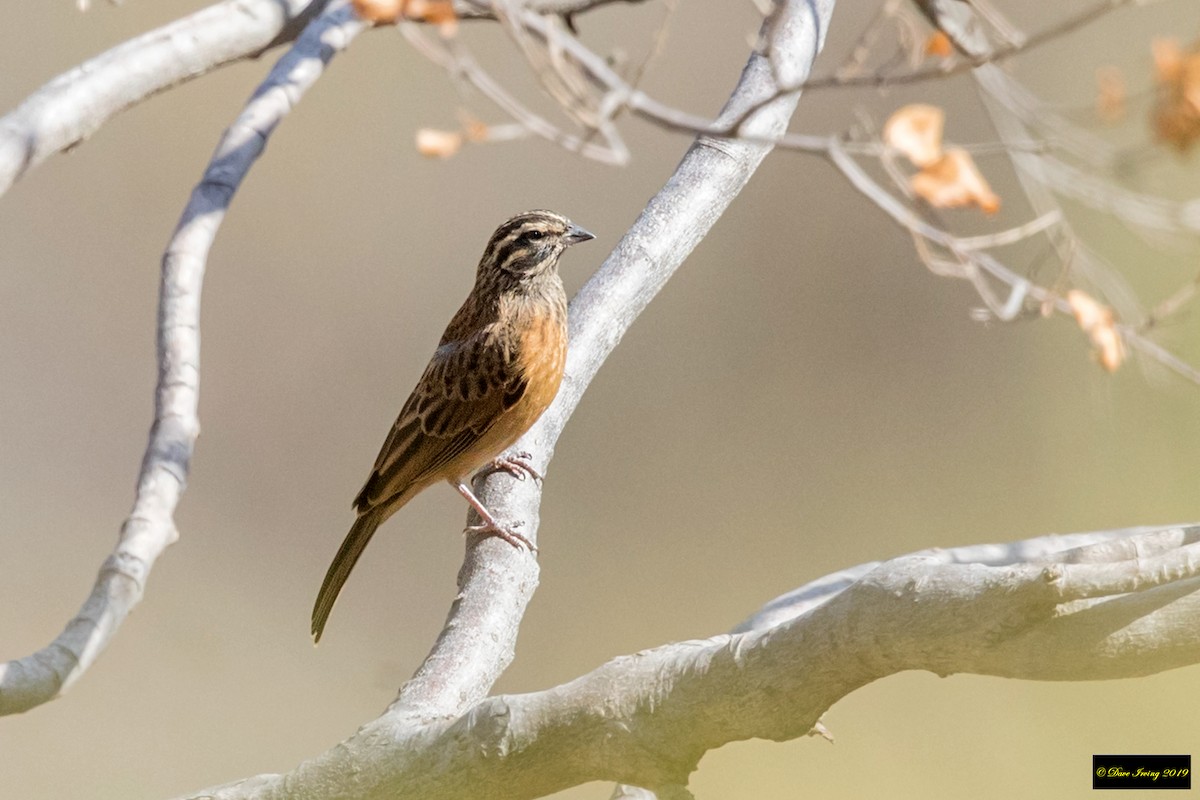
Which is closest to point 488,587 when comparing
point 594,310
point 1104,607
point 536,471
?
point 536,471

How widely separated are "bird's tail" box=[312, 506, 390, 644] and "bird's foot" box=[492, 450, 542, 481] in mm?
571

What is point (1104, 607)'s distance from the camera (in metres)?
1.57

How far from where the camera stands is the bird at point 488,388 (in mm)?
3779

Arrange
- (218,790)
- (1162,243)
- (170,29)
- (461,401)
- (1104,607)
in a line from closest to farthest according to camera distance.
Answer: (1104,607) → (218,790) → (170,29) → (1162,243) → (461,401)

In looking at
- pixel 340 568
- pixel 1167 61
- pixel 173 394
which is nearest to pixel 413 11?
pixel 173 394

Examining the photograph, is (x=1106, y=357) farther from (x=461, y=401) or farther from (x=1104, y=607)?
(x=461, y=401)

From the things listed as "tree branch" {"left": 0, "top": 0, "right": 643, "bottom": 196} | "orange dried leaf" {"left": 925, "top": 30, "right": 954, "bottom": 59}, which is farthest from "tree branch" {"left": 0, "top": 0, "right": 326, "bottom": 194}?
"orange dried leaf" {"left": 925, "top": 30, "right": 954, "bottom": 59}

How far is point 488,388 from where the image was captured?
3.96m

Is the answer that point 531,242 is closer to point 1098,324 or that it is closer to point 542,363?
point 542,363

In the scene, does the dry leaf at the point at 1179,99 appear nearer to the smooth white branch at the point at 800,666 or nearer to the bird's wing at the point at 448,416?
the smooth white branch at the point at 800,666

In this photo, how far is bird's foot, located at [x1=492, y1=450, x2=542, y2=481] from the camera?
3.65m

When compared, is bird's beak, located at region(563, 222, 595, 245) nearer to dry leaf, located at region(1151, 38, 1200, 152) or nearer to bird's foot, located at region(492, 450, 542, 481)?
bird's foot, located at region(492, 450, 542, 481)

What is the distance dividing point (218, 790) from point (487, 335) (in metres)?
2.23

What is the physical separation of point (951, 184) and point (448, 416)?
2.33 metres
